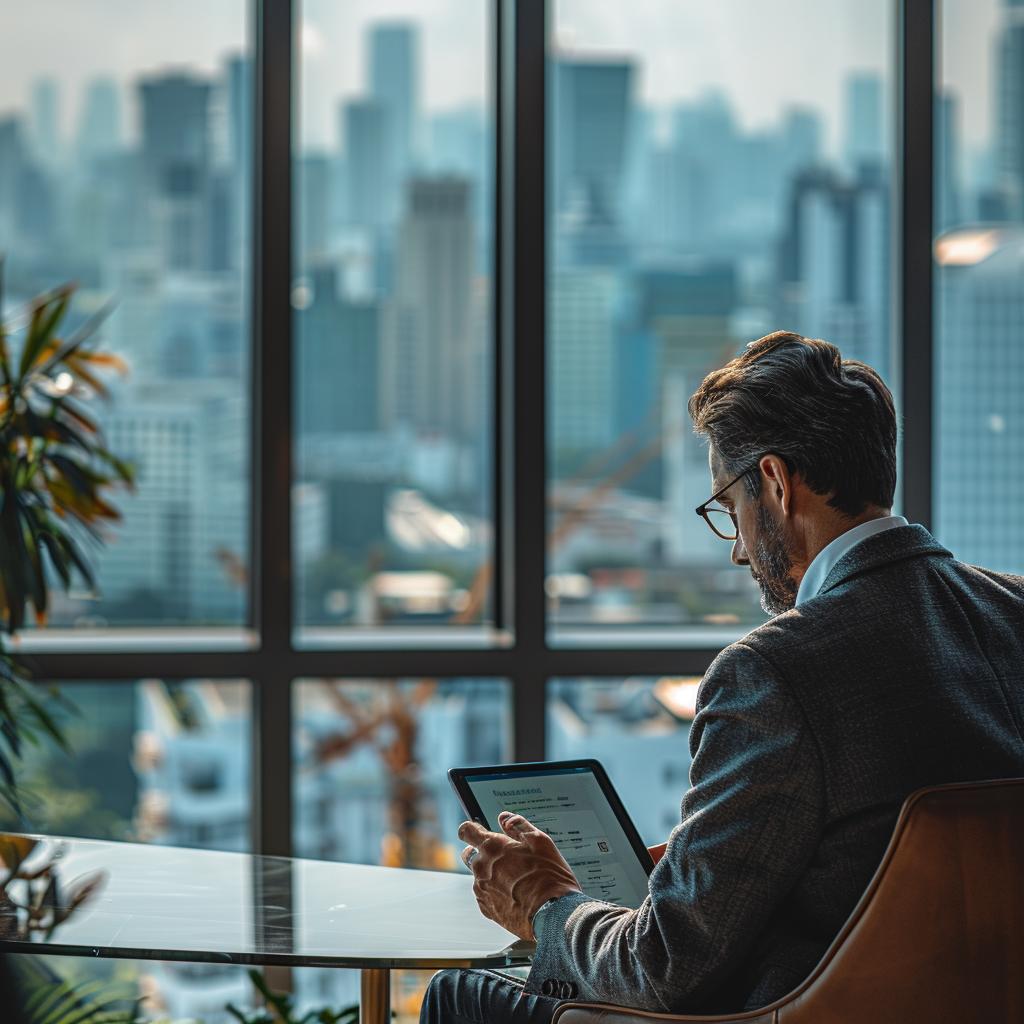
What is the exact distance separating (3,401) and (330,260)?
917 millimetres

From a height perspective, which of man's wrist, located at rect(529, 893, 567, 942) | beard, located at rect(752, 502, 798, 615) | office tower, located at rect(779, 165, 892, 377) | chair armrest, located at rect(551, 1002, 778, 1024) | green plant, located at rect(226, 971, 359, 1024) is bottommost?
green plant, located at rect(226, 971, 359, 1024)

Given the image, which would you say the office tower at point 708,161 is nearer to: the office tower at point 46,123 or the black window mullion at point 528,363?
the black window mullion at point 528,363

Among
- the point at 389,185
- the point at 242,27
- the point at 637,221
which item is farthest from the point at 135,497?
the point at 637,221

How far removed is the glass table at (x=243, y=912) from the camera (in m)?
1.54

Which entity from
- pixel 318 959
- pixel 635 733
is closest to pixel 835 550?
pixel 318 959

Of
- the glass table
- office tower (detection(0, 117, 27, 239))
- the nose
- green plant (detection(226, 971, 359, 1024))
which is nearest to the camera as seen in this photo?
the glass table

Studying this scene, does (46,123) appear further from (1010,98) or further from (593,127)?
(1010,98)

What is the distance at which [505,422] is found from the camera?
329 cm

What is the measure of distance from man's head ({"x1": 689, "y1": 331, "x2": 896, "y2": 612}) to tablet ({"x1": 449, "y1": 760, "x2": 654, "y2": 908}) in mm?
428

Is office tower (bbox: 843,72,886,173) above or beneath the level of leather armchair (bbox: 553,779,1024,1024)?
above

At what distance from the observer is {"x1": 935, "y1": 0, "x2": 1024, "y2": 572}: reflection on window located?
331 cm

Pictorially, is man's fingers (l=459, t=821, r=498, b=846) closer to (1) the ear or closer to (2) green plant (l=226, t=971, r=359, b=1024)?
(1) the ear

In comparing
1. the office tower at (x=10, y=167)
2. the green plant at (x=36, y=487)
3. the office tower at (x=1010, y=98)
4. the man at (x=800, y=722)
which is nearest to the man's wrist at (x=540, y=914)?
the man at (x=800, y=722)

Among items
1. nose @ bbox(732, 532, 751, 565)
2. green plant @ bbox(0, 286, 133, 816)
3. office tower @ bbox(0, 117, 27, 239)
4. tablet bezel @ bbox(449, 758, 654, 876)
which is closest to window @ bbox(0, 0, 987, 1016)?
office tower @ bbox(0, 117, 27, 239)
